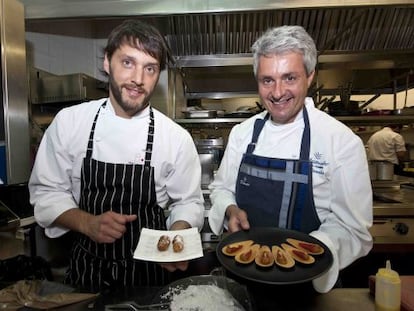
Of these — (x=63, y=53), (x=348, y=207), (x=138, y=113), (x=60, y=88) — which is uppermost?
→ (x=63, y=53)

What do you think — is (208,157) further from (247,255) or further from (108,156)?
(247,255)

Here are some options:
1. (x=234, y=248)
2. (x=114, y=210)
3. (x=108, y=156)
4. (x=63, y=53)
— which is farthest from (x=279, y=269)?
(x=63, y=53)

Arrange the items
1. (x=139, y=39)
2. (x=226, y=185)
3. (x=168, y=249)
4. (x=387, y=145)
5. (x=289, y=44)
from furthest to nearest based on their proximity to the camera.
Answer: (x=387, y=145)
(x=226, y=185)
(x=139, y=39)
(x=289, y=44)
(x=168, y=249)

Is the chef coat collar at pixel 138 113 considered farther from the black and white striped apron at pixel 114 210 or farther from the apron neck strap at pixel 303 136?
the apron neck strap at pixel 303 136

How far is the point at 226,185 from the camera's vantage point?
143 centimetres

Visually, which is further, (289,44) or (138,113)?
(138,113)

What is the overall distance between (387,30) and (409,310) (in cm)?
253

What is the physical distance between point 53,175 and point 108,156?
0.24m

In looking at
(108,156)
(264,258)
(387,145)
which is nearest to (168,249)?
(264,258)

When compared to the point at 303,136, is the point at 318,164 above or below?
below

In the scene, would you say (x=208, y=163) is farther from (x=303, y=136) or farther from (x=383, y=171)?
(x=383, y=171)

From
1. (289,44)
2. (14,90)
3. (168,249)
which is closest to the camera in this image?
(168,249)

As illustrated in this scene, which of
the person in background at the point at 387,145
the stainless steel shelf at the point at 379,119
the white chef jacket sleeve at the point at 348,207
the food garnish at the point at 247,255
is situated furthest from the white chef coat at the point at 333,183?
the person in background at the point at 387,145

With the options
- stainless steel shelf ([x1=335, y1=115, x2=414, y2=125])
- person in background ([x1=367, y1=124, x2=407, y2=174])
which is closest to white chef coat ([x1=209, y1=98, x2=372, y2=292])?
stainless steel shelf ([x1=335, y1=115, x2=414, y2=125])
